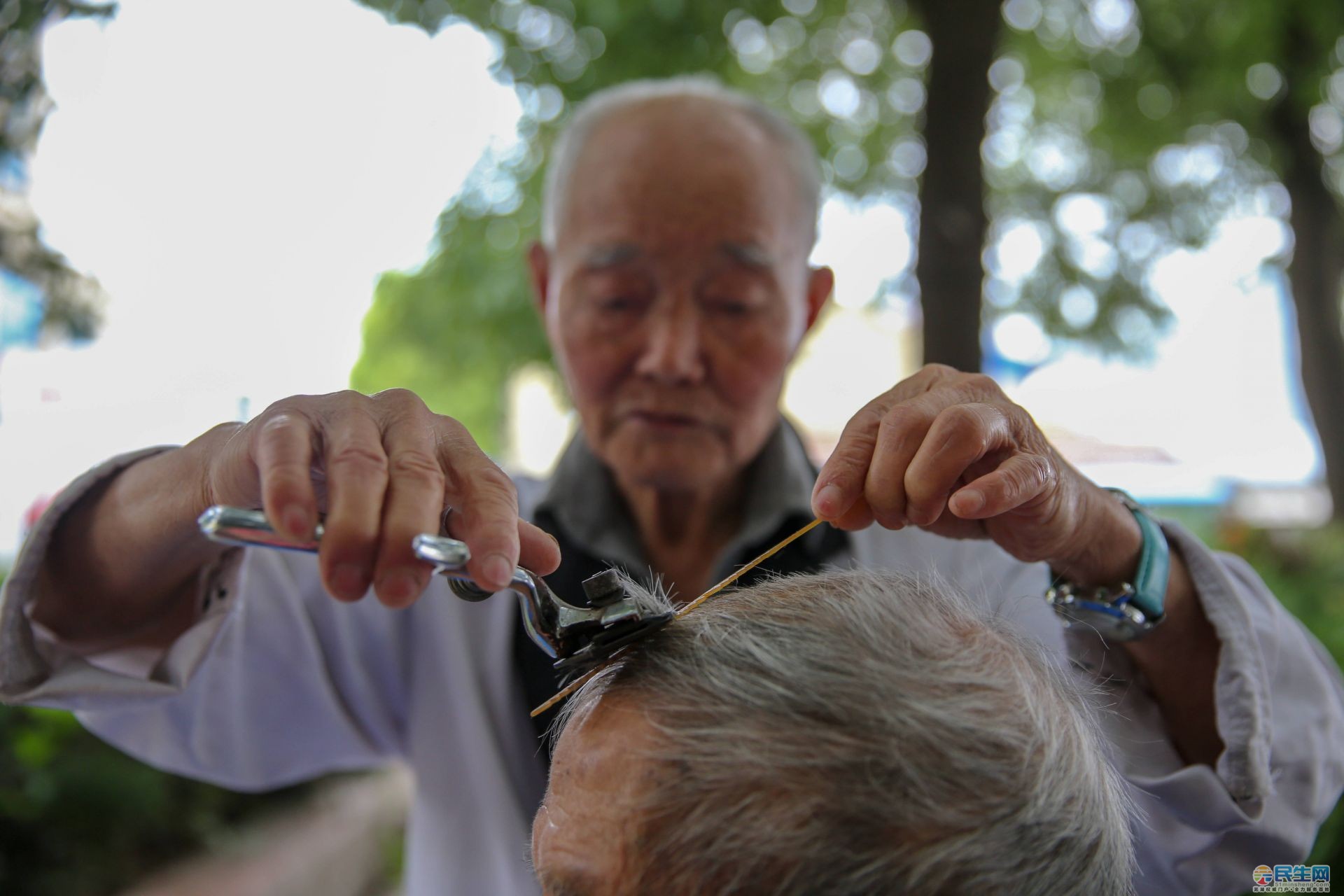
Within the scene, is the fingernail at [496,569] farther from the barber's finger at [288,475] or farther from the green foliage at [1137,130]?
the green foliage at [1137,130]

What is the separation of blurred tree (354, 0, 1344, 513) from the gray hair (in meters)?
0.34

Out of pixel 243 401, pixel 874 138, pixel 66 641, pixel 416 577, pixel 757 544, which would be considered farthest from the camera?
pixel 874 138

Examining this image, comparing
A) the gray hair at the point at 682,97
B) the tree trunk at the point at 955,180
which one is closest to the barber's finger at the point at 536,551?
the gray hair at the point at 682,97

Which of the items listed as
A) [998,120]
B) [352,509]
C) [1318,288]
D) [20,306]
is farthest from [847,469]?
[1318,288]

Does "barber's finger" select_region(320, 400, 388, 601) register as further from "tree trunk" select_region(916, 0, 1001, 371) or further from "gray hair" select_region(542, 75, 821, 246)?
"tree trunk" select_region(916, 0, 1001, 371)

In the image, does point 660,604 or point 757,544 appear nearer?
point 660,604

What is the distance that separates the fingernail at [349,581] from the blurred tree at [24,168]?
1039mm

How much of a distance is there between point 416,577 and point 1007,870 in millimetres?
574

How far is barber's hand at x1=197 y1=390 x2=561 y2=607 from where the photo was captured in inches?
29.2

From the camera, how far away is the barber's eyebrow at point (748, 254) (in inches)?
58.7

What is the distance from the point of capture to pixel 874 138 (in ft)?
18.0

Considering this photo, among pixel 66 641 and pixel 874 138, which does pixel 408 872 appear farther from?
pixel 874 138

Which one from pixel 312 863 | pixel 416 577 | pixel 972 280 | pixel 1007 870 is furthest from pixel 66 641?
pixel 312 863

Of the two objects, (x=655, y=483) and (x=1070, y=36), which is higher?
(x=1070, y=36)
